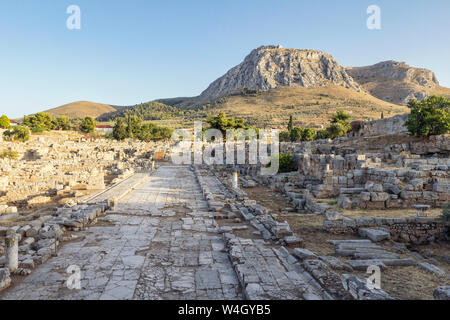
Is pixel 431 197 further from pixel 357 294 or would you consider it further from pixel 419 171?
pixel 357 294

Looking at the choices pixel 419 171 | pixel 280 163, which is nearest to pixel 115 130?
pixel 280 163

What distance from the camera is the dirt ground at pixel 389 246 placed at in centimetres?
472

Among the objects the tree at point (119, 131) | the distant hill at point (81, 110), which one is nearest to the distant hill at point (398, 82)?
the tree at point (119, 131)

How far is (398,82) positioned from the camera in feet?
411

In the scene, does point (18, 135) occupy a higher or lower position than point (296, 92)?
lower

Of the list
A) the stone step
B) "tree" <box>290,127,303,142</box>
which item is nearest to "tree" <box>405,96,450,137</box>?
the stone step

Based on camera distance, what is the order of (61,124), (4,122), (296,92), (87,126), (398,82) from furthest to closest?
(398,82) < (296,92) < (61,124) < (87,126) < (4,122)

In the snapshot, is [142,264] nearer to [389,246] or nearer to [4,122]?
[389,246]

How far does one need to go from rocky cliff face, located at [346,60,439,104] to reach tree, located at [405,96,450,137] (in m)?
97.0
